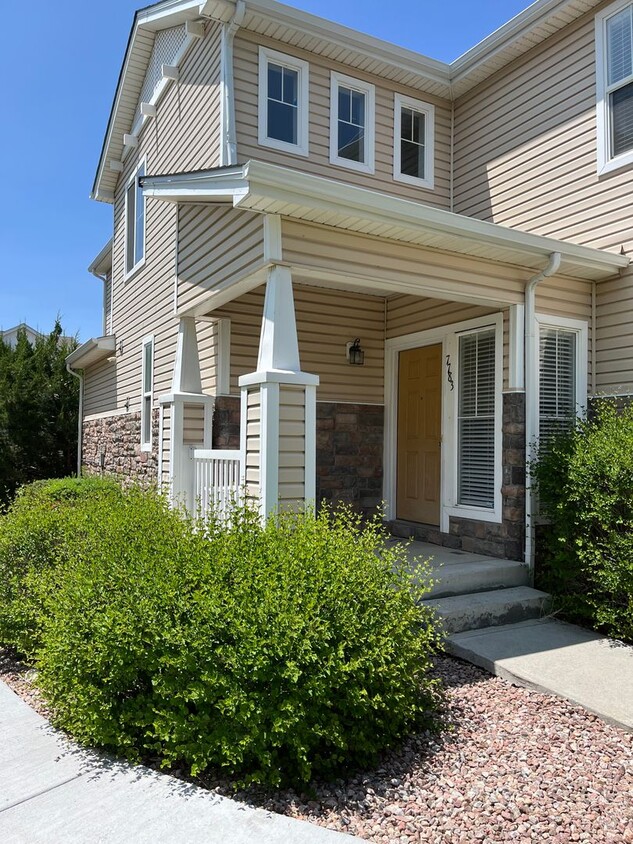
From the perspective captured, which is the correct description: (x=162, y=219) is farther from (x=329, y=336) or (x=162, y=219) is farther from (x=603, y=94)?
(x=603, y=94)

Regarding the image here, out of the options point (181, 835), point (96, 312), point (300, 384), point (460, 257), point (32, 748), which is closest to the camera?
point (181, 835)

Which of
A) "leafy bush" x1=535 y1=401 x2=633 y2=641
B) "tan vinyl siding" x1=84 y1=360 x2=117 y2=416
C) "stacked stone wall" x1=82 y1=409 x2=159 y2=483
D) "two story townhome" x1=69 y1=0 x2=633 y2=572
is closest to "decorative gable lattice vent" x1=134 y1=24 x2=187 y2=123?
"two story townhome" x1=69 y1=0 x2=633 y2=572

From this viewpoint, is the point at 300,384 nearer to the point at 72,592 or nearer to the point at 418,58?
the point at 72,592

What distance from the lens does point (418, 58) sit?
794 cm

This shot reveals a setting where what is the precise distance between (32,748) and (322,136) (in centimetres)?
695

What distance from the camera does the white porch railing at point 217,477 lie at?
505 centimetres

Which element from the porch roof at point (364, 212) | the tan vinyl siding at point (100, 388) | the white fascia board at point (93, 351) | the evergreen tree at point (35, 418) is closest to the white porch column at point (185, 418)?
the porch roof at point (364, 212)

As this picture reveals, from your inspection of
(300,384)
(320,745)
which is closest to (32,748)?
(320,745)

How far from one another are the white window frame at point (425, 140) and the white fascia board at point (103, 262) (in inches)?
261

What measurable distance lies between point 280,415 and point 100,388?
9.03m

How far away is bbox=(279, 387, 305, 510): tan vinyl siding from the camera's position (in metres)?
4.46

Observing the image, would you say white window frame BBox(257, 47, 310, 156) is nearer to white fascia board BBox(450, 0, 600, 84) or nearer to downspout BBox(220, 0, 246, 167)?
downspout BBox(220, 0, 246, 167)

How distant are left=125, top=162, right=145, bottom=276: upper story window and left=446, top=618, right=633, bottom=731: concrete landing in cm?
787

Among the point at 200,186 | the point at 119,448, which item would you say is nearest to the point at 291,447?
the point at 200,186
